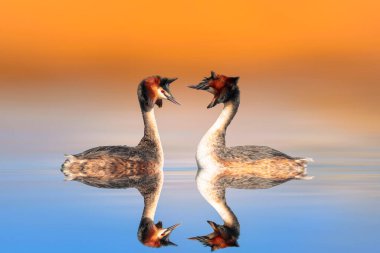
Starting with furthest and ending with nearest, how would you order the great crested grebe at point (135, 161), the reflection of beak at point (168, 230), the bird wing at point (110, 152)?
the bird wing at point (110, 152) → the great crested grebe at point (135, 161) → the reflection of beak at point (168, 230)

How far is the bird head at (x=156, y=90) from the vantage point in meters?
17.1

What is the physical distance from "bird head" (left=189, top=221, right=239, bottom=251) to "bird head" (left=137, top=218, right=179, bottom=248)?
400 millimetres

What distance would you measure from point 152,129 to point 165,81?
953mm

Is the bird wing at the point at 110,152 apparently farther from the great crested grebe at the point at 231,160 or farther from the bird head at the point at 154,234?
→ the bird head at the point at 154,234

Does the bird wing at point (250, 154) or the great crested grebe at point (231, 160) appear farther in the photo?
the bird wing at point (250, 154)

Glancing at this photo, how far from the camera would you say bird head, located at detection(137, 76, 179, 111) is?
1711 cm

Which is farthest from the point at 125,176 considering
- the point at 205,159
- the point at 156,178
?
the point at 205,159

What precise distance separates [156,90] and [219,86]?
5.16ft

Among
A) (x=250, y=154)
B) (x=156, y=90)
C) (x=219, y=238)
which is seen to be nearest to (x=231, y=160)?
(x=250, y=154)

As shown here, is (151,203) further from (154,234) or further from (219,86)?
(219,86)

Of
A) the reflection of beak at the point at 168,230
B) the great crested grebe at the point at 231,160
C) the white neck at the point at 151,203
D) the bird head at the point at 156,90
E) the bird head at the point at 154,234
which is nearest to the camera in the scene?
the bird head at the point at 154,234

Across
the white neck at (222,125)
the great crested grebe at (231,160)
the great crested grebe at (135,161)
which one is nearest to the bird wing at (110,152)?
the great crested grebe at (135,161)

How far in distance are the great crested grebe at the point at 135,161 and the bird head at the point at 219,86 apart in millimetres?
1159

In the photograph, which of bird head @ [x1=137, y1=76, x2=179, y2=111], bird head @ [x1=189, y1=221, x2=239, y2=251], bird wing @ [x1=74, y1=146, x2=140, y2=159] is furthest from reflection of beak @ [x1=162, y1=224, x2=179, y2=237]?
bird head @ [x1=137, y1=76, x2=179, y2=111]
